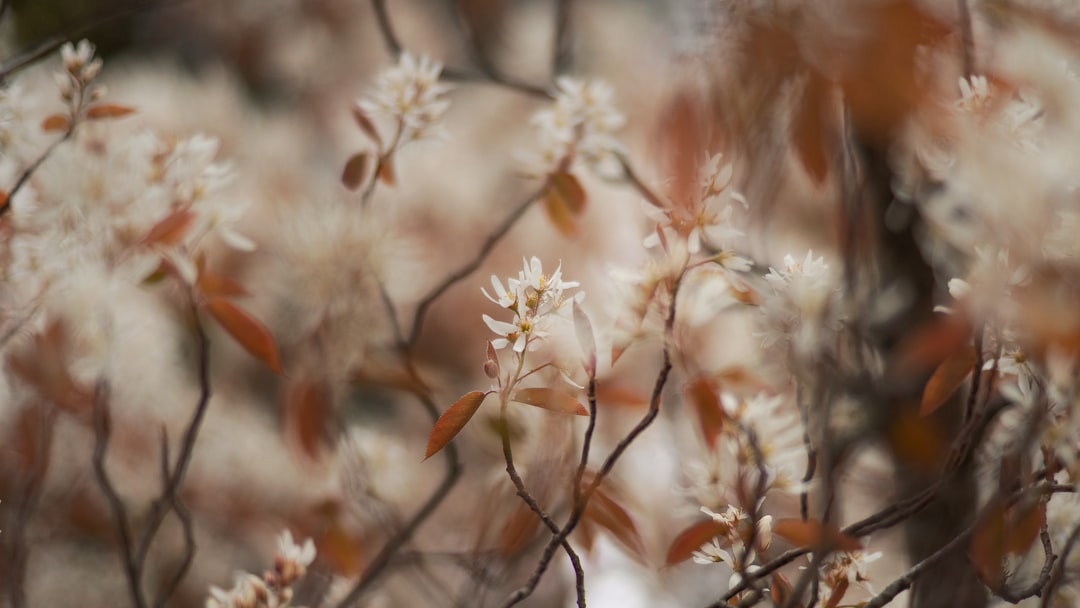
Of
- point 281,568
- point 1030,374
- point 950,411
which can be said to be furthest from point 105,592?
point 1030,374

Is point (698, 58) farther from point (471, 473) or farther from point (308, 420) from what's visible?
point (471, 473)

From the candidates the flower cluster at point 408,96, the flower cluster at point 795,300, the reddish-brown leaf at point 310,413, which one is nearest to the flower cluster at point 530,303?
the flower cluster at point 795,300

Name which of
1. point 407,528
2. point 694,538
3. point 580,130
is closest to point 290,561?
point 407,528

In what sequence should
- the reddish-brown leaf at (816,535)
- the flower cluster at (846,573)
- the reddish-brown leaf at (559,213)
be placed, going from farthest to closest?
the reddish-brown leaf at (559,213) < the flower cluster at (846,573) < the reddish-brown leaf at (816,535)

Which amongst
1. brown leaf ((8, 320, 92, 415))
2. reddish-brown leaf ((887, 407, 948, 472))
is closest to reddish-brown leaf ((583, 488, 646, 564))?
reddish-brown leaf ((887, 407, 948, 472))

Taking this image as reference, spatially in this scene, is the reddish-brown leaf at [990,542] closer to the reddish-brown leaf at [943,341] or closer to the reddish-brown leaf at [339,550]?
the reddish-brown leaf at [943,341]

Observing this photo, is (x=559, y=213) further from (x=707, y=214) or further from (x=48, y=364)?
(x=48, y=364)
